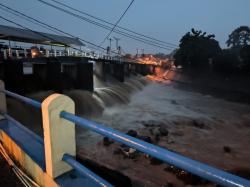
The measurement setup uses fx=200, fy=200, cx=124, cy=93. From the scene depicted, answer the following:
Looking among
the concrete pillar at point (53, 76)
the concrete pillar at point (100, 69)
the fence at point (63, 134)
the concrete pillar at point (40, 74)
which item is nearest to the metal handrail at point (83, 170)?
the fence at point (63, 134)

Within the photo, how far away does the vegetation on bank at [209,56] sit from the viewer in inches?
1104

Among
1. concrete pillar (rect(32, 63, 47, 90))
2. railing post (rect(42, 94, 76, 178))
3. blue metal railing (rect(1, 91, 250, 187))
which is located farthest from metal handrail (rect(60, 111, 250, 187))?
concrete pillar (rect(32, 63, 47, 90))

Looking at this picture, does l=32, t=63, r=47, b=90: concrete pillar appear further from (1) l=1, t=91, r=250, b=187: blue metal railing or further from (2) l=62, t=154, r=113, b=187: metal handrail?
(1) l=1, t=91, r=250, b=187: blue metal railing

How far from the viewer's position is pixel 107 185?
145cm

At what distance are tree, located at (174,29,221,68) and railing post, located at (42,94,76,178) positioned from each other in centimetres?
3310

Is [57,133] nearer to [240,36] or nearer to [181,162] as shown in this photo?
[181,162]

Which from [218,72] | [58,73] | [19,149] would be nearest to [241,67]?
[218,72]

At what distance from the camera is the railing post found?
5.59ft

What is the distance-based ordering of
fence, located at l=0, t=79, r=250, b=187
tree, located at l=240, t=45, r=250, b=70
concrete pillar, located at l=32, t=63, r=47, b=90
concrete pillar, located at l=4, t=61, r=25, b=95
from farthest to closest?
1. tree, located at l=240, t=45, r=250, b=70
2. concrete pillar, located at l=32, t=63, r=47, b=90
3. concrete pillar, located at l=4, t=61, r=25, b=95
4. fence, located at l=0, t=79, r=250, b=187

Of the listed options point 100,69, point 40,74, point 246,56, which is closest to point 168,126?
point 40,74

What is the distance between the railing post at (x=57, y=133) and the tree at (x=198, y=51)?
3310 centimetres

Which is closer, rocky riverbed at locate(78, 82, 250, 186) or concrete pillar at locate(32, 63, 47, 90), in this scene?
rocky riverbed at locate(78, 82, 250, 186)

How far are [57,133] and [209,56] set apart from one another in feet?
110

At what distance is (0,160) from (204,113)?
1809cm
